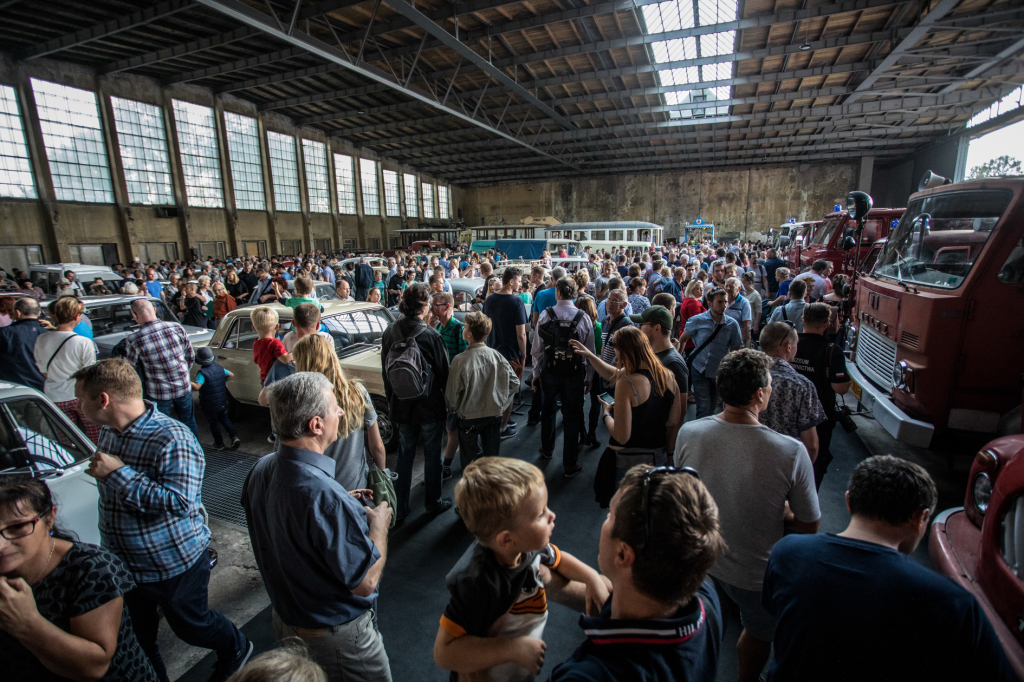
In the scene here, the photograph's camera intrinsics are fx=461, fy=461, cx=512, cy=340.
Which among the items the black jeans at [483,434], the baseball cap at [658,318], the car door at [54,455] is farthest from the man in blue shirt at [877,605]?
the car door at [54,455]

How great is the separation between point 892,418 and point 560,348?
9.82 feet

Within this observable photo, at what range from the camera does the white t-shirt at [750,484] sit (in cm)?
217

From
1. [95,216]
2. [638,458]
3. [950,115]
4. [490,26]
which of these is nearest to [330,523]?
[638,458]

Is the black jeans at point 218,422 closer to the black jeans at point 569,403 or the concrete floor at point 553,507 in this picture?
the concrete floor at point 553,507

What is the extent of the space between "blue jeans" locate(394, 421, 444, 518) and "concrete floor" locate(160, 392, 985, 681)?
204 mm

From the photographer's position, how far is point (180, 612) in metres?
2.25

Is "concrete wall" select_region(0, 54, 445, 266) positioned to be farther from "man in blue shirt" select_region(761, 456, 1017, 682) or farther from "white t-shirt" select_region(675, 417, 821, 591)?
"man in blue shirt" select_region(761, 456, 1017, 682)

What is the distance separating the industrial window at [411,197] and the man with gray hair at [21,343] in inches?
1549

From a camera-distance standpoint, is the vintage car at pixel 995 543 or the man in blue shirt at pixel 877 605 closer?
the man in blue shirt at pixel 877 605

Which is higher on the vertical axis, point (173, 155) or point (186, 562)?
point (173, 155)

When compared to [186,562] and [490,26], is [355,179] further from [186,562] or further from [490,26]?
[186,562]

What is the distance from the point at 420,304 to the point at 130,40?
22.1 meters

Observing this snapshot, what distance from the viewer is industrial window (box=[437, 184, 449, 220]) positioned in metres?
46.8

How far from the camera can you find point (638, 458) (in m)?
3.13
